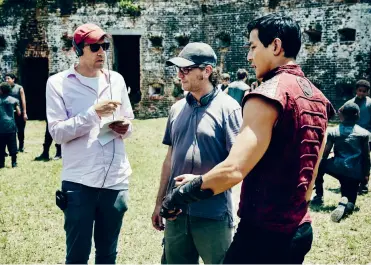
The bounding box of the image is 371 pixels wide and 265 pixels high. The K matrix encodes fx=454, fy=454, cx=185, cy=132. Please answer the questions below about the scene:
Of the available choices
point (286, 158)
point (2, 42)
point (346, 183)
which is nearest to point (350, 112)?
point (346, 183)

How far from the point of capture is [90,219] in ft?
10.3

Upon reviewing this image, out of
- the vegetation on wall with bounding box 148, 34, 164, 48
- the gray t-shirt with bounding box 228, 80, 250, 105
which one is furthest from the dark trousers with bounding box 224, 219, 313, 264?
the vegetation on wall with bounding box 148, 34, 164, 48

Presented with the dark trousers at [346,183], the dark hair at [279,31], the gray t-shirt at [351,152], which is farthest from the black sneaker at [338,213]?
the dark hair at [279,31]

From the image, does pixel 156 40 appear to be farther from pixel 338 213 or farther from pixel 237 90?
pixel 338 213

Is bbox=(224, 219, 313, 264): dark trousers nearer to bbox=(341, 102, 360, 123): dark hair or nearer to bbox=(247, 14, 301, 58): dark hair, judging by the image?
bbox=(247, 14, 301, 58): dark hair

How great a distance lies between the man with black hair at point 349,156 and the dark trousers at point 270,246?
4.00 metres

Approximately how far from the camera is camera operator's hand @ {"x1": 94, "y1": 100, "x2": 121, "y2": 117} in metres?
3.10

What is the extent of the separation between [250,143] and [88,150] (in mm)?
1494

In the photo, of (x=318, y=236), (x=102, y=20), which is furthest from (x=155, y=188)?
(x=102, y=20)

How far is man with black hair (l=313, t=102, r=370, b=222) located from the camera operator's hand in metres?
3.90

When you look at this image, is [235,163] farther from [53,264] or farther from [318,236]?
[318,236]

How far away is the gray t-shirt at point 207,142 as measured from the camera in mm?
2939

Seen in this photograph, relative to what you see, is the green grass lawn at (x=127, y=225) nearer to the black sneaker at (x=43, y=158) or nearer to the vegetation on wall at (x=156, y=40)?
the black sneaker at (x=43, y=158)

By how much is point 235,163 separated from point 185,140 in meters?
1.06
